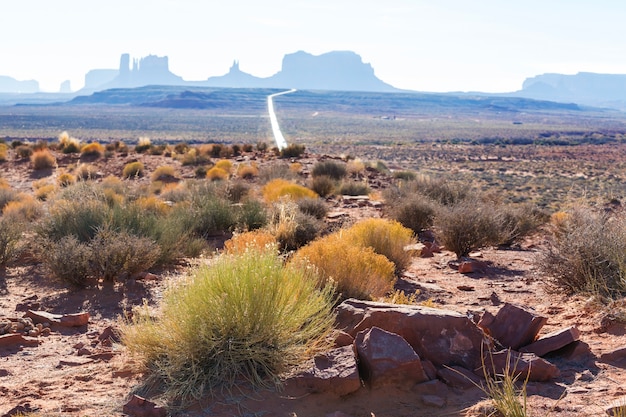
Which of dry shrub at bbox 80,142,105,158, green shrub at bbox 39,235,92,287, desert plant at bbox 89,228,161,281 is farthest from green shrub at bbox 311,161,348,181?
green shrub at bbox 39,235,92,287

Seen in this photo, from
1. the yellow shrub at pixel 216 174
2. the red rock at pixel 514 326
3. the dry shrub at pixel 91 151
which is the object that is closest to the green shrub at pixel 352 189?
the yellow shrub at pixel 216 174

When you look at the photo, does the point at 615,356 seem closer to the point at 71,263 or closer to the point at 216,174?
the point at 71,263

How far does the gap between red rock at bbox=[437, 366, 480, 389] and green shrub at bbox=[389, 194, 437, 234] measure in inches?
366

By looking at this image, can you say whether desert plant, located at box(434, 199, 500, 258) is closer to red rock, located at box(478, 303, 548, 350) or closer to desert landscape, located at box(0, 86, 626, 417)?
desert landscape, located at box(0, 86, 626, 417)

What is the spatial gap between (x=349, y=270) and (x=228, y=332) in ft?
9.06

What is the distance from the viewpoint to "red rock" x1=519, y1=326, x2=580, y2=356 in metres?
5.86

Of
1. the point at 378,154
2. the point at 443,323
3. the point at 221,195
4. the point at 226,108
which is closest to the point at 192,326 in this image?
the point at 443,323

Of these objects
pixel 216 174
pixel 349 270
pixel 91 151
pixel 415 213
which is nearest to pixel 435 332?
pixel 349 270

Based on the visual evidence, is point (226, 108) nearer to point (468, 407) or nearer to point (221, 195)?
point (221, 195)

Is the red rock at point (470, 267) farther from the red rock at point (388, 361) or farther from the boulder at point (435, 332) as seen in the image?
the red rock at point (388, 361)

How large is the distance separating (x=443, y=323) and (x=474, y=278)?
5.11 m

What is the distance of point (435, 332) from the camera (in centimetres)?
577

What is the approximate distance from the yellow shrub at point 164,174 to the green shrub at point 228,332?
18.6 m

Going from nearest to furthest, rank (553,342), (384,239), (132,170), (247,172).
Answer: (553,342) < (384,239) < (247,172) < (132,170)
